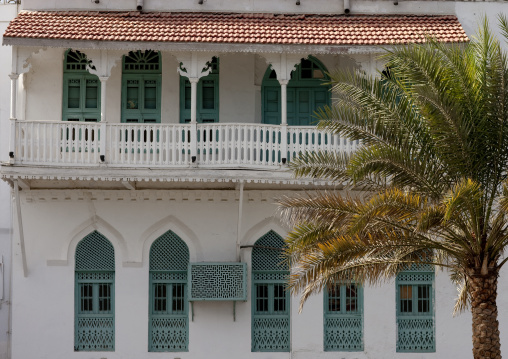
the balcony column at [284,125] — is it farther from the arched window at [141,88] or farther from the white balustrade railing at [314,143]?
the arched window at [141,88]

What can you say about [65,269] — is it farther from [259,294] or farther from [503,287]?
[503,287]

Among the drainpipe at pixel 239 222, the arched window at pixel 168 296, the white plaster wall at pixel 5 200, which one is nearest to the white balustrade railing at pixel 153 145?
the drainpipe at pixel 239 222

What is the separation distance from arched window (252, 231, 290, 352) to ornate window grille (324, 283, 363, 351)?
2.59 feet

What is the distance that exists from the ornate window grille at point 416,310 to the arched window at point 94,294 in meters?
5.57

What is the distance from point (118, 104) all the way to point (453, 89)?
325 inches

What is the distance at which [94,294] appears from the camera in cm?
2150

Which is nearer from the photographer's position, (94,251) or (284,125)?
(284,125)

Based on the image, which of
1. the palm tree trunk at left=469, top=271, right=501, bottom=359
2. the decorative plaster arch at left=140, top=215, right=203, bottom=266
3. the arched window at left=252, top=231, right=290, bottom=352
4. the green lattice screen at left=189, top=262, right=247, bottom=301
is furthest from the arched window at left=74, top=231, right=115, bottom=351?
the palm tree trunk at left=469, top=271, right=501, bottom=359

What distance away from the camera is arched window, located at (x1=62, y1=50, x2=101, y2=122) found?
2208cm

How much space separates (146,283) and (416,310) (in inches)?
207

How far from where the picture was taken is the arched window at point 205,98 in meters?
22.2

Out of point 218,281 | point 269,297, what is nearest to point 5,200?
point 218,281

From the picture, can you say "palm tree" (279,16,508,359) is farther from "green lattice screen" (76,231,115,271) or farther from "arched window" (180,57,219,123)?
"green lattice screen" (76,231,115,271)

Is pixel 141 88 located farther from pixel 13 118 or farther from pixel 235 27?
pixel 13 118
